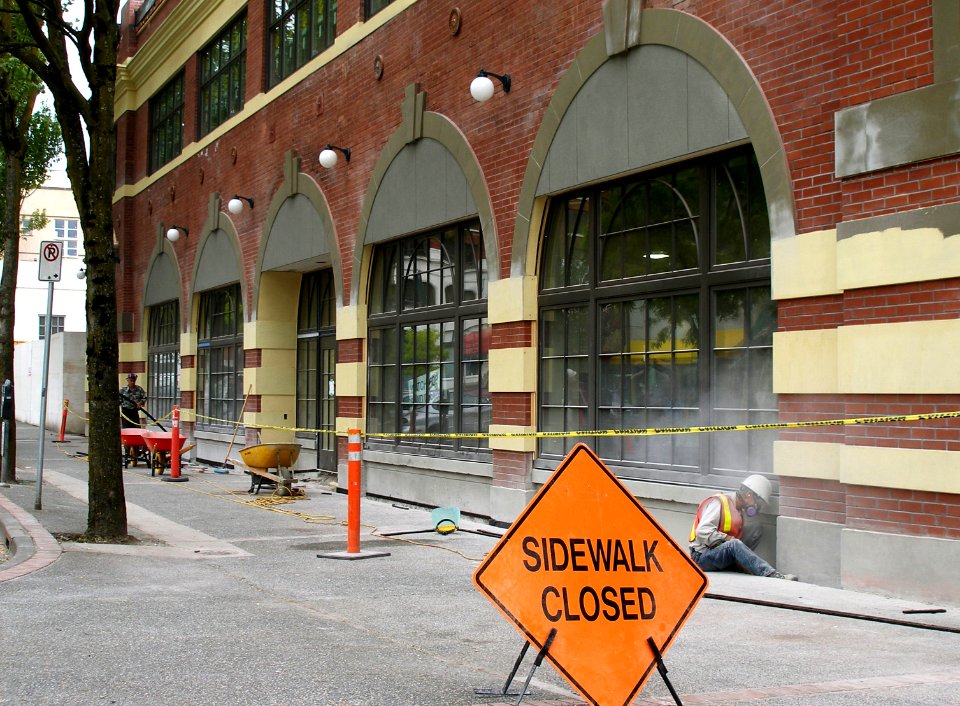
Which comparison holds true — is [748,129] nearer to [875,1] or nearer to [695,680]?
[875,1]

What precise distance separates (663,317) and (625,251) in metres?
0.96

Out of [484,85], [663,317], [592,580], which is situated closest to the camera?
[592,580]

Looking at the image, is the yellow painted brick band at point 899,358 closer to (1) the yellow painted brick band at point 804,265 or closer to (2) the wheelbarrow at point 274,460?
(1) the yellow painted brick band at point 804,265

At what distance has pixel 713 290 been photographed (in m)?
10.4

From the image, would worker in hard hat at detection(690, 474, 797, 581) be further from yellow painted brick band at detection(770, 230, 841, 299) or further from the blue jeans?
yellow painted brick band at detection(770, 230, 841, 299)

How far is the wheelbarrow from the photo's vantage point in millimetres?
16688

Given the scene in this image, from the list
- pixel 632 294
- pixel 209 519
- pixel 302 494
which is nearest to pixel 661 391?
pixel 632 294

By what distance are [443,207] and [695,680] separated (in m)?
9.60

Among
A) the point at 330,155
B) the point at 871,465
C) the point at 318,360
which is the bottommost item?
the point at 871,465

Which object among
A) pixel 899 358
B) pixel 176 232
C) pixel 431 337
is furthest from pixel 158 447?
pixel 899 358

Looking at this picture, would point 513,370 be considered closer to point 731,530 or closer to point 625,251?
point 625,251

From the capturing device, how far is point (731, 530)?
9586mm

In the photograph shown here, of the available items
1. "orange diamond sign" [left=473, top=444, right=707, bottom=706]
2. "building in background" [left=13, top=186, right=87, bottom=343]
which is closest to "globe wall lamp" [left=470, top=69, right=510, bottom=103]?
"orange diamond sign" [left=473, top=444, right=707, bottom=706]

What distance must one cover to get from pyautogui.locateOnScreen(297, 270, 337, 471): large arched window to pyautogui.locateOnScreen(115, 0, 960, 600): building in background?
6 centimetres
